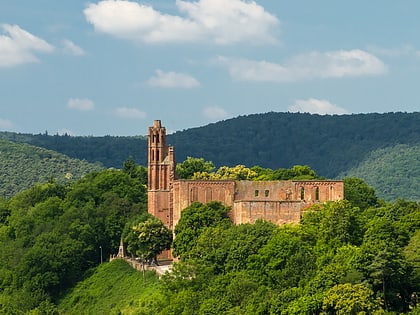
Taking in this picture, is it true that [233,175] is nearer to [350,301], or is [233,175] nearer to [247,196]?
[247,196]

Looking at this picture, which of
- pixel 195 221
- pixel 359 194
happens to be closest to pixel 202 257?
pixel 195 221

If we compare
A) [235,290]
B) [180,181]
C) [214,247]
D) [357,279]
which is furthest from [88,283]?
[357,279]

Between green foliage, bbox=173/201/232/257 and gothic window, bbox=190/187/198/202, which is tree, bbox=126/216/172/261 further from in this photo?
gothic window, bbox=190/187/198/202

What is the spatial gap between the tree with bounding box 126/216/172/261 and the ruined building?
6.02ft

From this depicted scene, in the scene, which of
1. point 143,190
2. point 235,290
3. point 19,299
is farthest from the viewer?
point 143,190

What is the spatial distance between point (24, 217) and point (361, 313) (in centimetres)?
6418

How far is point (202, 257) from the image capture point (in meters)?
92.1

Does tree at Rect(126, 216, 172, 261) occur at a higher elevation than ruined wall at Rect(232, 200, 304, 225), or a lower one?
lower

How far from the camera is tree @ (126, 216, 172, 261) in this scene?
104000 mm

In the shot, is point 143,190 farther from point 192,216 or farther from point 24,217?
point 192,216

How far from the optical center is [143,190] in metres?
125

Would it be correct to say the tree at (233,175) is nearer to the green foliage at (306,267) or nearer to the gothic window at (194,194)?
the gothic window at (194,194)

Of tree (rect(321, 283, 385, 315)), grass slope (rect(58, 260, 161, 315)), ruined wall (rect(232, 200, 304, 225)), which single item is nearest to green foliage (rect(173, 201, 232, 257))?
ruined wall (rect(232, 200, 304, 225))

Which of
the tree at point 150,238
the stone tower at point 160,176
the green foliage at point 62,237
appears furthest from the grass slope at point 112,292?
the stone tower at point 160,176
